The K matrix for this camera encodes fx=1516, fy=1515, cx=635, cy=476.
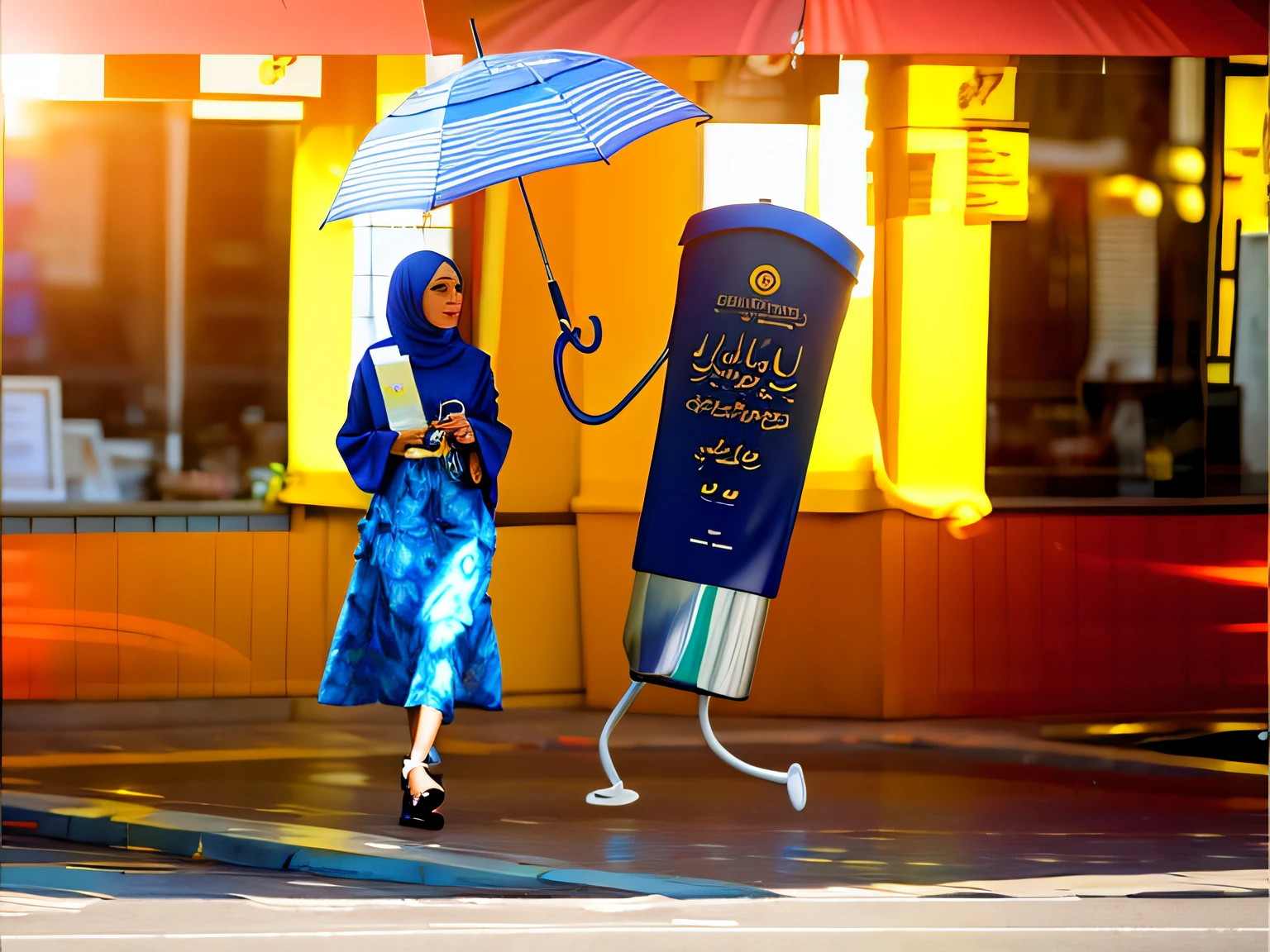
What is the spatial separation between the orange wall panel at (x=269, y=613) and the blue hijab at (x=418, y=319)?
2098 mm

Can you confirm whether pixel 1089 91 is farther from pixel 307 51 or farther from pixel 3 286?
pixel 3 286

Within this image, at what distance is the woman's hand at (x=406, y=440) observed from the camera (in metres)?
5.20

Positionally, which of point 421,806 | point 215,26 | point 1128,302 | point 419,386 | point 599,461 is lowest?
point 421,806

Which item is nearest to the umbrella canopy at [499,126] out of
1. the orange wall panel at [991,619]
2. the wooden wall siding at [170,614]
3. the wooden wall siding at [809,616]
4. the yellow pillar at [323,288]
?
the yellow pillar at [323,288]

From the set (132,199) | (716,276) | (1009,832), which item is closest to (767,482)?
(716,276)

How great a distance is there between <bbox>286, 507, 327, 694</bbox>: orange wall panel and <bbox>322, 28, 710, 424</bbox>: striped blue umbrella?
2332 millimetres

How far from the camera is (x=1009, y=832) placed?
516 centimetres

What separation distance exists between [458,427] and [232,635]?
2.40 meters

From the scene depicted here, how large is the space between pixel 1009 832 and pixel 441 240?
11.9 feet

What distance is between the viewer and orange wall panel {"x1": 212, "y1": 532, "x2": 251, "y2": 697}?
697cm

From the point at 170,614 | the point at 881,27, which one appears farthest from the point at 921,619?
the point at 170,614

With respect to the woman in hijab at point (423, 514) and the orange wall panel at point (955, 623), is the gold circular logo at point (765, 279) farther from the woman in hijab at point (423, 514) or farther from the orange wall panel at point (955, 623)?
the orange wall panel at point (955, 623)

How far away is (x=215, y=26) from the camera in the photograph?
5.89 meters

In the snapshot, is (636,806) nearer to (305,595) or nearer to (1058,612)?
(305,595)
